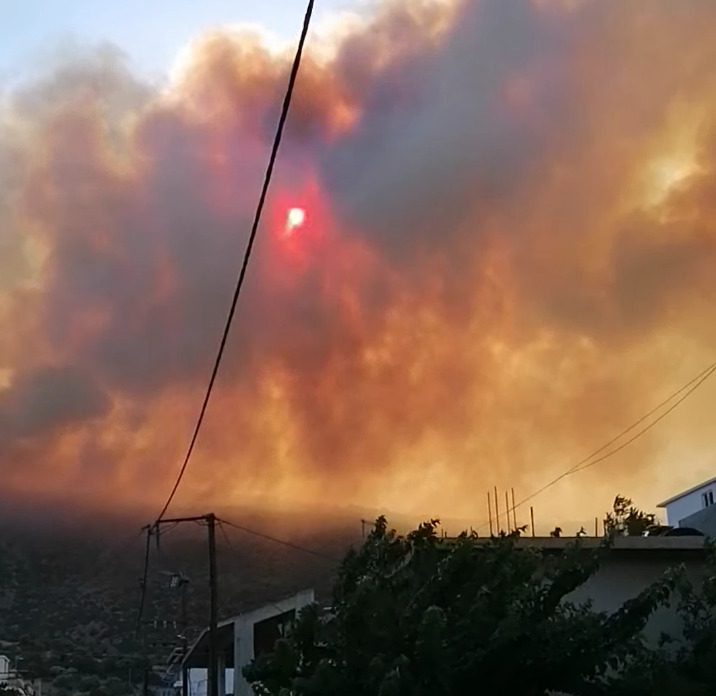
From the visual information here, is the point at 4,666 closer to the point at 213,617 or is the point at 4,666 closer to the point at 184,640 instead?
the point at 184,640

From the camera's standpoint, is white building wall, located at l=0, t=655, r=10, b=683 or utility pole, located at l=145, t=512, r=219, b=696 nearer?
utility pole, located at l=145, t=512, r=219, b=696

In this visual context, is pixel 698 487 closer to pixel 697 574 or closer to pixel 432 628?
pixel 697 574

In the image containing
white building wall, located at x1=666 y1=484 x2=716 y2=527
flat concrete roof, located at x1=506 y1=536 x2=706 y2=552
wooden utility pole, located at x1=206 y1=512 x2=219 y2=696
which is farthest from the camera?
white building wall, located at x1=666 y1=484 x2=716 y2=527

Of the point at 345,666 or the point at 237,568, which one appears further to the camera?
the point at 237,568

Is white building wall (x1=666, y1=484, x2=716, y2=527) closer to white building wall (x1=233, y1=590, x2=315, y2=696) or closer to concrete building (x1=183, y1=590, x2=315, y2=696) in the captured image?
concrete building (x1=183, y1=590, x2=315, y2=696)

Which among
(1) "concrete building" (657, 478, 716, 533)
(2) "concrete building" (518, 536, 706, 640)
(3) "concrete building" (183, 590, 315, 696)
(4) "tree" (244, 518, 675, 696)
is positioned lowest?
(4) "tree" (244, 518, 675, 696)

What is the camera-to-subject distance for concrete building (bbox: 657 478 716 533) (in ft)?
152

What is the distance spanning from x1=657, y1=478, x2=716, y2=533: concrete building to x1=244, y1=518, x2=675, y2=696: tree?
31.9m

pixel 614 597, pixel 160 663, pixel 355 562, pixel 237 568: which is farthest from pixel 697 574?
pixel 160 663

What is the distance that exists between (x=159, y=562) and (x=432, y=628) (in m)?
35.3

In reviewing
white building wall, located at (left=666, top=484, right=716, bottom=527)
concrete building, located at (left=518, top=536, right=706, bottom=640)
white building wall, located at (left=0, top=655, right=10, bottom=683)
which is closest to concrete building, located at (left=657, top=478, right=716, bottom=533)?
white building wall, located at (left=666, top=484, right=716, bottom=527)

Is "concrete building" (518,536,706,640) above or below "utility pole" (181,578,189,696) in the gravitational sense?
below

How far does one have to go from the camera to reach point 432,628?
40.5ft

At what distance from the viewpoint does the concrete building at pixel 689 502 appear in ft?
152
